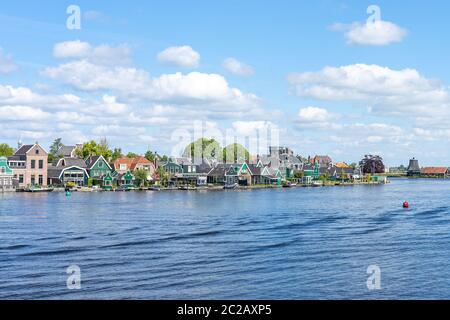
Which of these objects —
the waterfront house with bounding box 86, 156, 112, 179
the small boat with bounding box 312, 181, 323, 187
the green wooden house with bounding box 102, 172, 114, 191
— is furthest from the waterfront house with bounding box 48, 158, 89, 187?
the small boat with bounding box 312, 181, 323, 187

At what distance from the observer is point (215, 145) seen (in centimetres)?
17300

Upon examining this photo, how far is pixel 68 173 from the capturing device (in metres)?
104

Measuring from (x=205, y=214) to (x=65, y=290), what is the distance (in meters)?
31.7

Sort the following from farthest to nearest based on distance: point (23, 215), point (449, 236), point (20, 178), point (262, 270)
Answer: point (20, 178)
point (23, 215)
point (449, 236)
point (262, 270)

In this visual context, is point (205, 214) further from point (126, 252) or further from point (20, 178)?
point (20, 178)

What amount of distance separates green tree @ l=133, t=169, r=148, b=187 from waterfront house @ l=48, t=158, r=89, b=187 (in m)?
9.13

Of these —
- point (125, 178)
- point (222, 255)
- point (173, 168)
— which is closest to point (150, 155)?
point (173, 168)

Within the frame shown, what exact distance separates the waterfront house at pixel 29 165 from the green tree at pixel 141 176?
16.8 meters

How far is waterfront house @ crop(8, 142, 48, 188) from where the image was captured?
96.1 m

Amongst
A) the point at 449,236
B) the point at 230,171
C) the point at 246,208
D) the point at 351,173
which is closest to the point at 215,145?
the point at 351,173

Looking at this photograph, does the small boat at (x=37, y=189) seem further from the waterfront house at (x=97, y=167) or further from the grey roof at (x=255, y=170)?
the grey roof at (x=255, y=170)

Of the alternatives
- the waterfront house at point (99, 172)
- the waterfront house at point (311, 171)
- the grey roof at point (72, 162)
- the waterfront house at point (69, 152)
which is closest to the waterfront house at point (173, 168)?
the waterfront house at point (99, 172)
